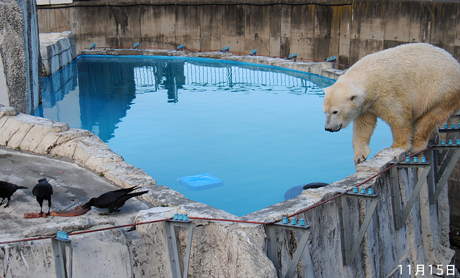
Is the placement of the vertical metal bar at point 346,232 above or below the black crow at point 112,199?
below

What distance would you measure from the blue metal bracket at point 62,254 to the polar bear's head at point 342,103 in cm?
312

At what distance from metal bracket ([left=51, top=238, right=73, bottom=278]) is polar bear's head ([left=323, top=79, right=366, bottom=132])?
10.2 feet

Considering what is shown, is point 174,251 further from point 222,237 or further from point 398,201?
point 398,201

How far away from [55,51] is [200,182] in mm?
9978

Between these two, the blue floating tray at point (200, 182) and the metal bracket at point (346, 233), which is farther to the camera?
the blue floating tray at point (200, 182)

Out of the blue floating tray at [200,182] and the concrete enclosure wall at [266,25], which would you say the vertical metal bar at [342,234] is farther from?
the concrete enclosure wall at [266,25]

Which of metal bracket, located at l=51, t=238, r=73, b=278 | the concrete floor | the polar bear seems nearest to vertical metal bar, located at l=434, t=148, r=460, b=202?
the polar bear

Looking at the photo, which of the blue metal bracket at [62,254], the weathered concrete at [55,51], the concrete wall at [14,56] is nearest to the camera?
the blue metal bracket at [62,254]

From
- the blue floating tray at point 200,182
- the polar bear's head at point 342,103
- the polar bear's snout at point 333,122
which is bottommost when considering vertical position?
the blue floating tray at point 200,182

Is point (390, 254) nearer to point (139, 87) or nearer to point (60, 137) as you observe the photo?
point (60, 137)

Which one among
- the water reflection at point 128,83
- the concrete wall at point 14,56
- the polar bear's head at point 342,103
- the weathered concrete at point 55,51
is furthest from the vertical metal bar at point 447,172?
the weathered concrete at point 55,51

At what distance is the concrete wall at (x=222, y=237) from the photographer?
9.50ft

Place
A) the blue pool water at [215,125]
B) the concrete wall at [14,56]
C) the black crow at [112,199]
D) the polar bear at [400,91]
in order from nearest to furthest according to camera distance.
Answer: the black crow at [112,199] → the polar bear at [400,91] → the blue pool water at [215,125] → the concrete wall at [14,56]

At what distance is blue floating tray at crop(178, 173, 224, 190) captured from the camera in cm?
677
